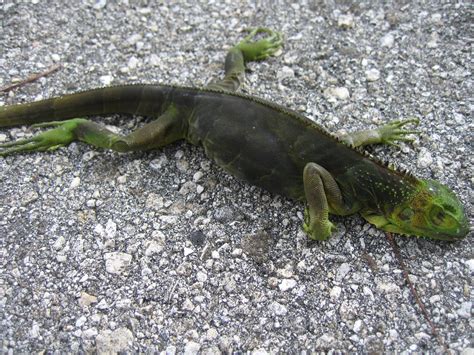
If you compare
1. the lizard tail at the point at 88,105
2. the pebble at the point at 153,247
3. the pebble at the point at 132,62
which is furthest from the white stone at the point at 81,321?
the pebble at the point at 132,62

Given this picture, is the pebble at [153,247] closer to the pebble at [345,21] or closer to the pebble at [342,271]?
the pebble at [342,271]

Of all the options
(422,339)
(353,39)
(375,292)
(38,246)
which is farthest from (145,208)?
(353,39)

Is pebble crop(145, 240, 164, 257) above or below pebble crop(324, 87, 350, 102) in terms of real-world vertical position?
below

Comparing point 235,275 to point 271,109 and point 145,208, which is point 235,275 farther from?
point 271,109

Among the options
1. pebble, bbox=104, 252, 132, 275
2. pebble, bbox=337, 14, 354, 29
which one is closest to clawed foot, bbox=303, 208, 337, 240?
pebble, bbox=104, 252, 132, 275

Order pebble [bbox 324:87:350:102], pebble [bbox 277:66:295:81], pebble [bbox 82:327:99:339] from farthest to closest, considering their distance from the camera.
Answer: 1. pebble [bbox 277:66:295:81]
2. pebble [bbox 324:87:350:102]
3. pebble [bbox 82:327:99:339]

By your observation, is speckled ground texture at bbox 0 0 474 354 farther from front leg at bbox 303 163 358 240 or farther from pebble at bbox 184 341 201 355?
front leg at bbox 303 163 358 240

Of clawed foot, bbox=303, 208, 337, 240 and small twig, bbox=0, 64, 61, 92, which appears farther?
small twig, bbox=0, 64, 61, 92

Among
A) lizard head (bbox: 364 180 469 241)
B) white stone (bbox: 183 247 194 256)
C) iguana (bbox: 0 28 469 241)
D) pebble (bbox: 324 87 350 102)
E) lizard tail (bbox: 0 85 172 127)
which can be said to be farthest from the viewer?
pebble (bbox: 324 87 350 102)

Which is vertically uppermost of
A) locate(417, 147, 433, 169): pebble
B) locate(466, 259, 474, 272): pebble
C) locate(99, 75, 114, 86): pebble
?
locate(417, 147, 433, 169): pebble
